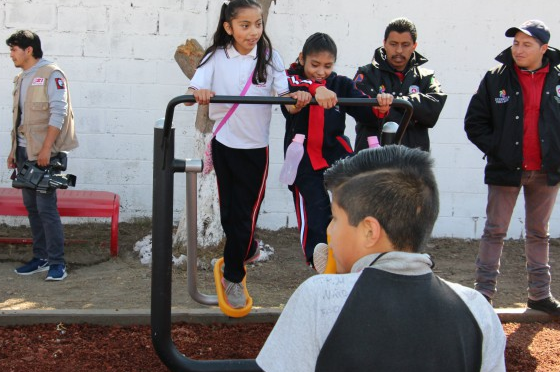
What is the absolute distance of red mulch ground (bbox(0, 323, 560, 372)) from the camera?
3615 millimetres

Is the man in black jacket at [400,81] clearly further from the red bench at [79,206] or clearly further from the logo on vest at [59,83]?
the red bench at [79,206]

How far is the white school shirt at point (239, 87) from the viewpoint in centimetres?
392

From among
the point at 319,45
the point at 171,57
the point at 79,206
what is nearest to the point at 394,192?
the point at 319,45

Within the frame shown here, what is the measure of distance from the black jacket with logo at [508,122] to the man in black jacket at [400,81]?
0.99 feet

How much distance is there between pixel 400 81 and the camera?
455 cm

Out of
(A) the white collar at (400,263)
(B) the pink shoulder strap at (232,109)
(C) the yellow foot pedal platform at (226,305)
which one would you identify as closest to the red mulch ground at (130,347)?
(C) the yellow foot pedal platform at (226,305)

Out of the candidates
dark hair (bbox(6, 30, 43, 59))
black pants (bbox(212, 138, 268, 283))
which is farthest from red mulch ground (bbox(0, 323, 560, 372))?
dark hair (bbox(6, 30, 43, 59))

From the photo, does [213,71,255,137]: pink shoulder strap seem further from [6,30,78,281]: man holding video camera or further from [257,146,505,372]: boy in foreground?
[257,146,505,372]: boy in foreground

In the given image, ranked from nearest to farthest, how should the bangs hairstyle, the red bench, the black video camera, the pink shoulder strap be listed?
the bangs hairstyle < the pink shoulder strap < the black video camera < the red bench

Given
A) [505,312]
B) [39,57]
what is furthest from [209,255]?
[505,312]

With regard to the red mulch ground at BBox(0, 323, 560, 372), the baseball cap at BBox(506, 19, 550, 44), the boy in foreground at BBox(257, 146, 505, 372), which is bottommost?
the red mulch ground at BBox(0, 323, 560, 372)

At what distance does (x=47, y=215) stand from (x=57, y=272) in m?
0.42

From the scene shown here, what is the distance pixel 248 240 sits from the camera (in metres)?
4.06

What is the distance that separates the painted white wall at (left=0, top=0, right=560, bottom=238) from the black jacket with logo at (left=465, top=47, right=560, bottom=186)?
2.32 meters
